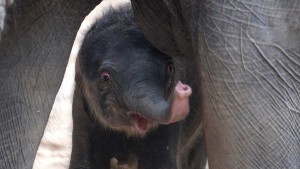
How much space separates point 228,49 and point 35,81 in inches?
31.1

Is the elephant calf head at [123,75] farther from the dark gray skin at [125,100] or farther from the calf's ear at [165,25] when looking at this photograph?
the calf's ear at [165,25]

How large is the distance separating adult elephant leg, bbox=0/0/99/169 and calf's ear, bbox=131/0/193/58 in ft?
0.59

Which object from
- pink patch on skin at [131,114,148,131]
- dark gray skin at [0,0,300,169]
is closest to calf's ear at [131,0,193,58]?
dark gray skin at [0,0,300,169]

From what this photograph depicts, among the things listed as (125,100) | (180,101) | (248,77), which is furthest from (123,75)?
(248,77)

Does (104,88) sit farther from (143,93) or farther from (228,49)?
(228,49)

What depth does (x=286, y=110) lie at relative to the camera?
126 inches

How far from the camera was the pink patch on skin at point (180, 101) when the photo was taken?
10.6ft

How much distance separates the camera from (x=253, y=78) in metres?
3.18

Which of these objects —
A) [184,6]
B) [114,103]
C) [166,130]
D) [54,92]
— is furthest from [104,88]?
[184,6]

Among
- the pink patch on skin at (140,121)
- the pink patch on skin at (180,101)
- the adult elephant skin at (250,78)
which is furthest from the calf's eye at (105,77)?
the adult elephant skin at (250,78)

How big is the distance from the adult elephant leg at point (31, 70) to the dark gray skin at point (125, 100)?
353mm

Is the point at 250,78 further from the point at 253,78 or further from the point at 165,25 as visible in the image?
the point at 165,25

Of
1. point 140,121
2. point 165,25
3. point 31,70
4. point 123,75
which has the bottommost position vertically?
point 140,121

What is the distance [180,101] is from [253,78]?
0.77ft
